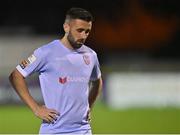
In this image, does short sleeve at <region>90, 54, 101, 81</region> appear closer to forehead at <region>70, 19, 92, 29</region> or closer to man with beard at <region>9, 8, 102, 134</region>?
man with beard at <region>9, 8, 102, 134</region>

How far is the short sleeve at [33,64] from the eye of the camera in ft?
15.2

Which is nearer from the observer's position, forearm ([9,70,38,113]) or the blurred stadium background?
forearm ([9,70,38,113])

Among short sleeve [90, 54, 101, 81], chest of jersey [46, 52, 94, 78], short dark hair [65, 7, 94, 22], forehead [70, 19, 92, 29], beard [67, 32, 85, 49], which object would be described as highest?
short dark hair [65, 7, 94, 22]

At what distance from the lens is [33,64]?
15.3ft

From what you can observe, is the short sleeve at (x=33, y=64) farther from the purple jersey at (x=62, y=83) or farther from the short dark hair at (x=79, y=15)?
the short dark hair at (x=79, y=15)

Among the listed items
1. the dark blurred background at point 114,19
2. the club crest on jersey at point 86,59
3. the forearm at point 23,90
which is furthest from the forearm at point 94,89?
the dark blurred background at point 114,19

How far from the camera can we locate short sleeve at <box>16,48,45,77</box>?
182 inches

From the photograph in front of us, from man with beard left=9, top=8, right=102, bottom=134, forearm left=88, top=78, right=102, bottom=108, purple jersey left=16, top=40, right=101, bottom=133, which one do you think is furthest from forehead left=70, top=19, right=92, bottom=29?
forearm left=88, top=78, right=102, bottom=108

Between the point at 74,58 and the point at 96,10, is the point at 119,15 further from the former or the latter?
the point at 74,58

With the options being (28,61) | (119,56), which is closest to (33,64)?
(28,61)

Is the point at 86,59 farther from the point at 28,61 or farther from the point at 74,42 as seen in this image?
the point at 28,61

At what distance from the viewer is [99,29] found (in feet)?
91.9

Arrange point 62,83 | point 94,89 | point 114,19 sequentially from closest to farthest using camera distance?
point 62,83
point 94,89
point 114,19

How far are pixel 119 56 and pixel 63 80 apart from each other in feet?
63.6
